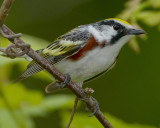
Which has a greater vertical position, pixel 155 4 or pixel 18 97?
pixel 155 4

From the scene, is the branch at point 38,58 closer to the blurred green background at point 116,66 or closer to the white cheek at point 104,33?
the white cheek at point 104,33

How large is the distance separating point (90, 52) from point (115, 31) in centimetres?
26

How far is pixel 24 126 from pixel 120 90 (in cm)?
265

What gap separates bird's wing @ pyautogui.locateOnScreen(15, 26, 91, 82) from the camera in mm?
2426

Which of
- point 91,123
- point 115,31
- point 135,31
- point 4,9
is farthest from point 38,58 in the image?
point 115,31

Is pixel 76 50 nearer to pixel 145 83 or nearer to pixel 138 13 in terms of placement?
pixel 138 13

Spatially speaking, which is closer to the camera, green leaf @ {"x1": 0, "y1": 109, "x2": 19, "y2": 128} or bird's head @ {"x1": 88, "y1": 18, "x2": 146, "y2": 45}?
green leaf @ {"x1": 0, "y1": 109, "x2": 19, "y2": 128}

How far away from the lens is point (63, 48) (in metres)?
2.56

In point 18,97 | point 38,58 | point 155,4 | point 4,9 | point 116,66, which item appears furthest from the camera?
point 116,66

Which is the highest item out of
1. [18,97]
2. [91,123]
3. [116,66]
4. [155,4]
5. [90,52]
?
[155,4]

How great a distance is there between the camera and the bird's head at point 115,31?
2479 millimetres

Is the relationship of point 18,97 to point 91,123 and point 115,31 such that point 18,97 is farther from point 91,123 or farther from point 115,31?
point 115,31

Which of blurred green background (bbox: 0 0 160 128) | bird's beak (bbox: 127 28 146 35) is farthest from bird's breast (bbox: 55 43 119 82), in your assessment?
blurred green background (bbox: 0 0 160 128)

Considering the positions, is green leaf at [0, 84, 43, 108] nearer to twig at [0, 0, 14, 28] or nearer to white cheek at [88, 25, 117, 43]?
white cheek at [88, 25, 117, 43]
